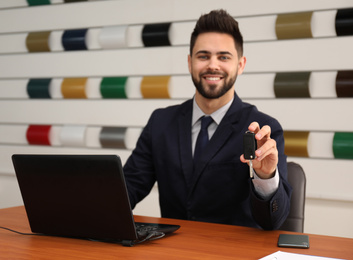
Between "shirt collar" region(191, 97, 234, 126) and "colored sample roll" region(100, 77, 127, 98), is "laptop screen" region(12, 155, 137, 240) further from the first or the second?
"colored sample roll" region(100, 77, 127, 98)

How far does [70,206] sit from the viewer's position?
1411mm

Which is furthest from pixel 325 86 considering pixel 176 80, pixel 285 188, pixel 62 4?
pixel 62 4

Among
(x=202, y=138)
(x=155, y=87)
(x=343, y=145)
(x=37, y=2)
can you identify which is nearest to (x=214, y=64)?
(x=202, y=138)

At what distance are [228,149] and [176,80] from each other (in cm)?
141

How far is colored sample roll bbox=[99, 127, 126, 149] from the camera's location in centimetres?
339

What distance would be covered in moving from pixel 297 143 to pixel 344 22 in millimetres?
704

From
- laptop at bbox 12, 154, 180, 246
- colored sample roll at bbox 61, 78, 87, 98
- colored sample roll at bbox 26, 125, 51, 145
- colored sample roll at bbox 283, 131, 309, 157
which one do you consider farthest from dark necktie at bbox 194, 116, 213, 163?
colored sample roll at bbox 26, 125, 51, 145

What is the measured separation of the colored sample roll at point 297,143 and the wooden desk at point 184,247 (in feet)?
4.39

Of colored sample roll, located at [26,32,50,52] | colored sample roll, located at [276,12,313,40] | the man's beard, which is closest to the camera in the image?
the man's beard

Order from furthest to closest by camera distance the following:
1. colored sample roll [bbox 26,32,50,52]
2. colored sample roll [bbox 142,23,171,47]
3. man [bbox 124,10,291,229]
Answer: colored sample roll [bbox 26,32,50,52] → colored sample roll [bbox 142,23,171,47] → man [bbox 124,10,291,229]

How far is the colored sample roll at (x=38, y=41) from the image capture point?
366 centimetres

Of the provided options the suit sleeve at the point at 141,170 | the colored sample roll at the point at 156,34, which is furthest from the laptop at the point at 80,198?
the colored sample roll at the point at 156,34

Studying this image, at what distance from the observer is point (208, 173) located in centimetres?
188

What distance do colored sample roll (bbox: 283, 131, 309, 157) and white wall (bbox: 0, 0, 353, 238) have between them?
4cm
